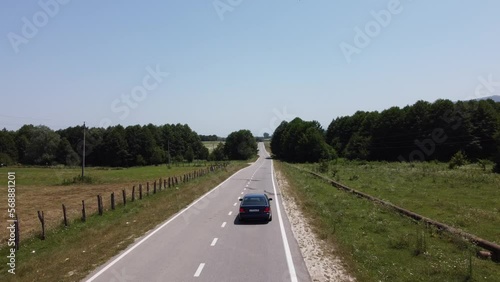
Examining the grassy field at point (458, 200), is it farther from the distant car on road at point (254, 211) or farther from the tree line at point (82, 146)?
the tree line at point (82, 146)

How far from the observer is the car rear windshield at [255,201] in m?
19.7

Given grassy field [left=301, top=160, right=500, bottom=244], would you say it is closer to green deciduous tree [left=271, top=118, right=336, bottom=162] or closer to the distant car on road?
the distant car on road

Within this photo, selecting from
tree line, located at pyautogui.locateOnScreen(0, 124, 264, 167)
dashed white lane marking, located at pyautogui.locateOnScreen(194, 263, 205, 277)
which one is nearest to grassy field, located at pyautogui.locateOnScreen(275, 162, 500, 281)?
dashed white lane marking, located at pyautogui.locateOnScreen(194, 263, 205, 277)

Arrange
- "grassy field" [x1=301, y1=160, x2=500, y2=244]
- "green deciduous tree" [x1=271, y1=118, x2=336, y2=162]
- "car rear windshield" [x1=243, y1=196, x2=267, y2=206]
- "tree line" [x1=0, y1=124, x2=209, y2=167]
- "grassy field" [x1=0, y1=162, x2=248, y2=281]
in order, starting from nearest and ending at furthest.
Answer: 1. "grassy field" [x1=0, y1=162, x2=248, y2=281]
2. "grassy field" [x1=301, y1=160, x2=500, y2=244]
3. "car rear windshield" [x1=243, y1=196, x2=267, y2=206]
4. "green deciduous tree" [x1=271, y1=118, x2=336, y2=162]
5. "tree line" [x1=0, y1=124, x2=209, y2=167]

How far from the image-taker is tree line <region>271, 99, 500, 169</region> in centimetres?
8406

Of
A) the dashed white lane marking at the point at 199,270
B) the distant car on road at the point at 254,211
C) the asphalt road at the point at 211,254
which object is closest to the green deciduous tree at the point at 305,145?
the distant car on road at the point at 254,211

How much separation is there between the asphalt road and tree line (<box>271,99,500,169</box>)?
163 ft

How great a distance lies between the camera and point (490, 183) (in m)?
34.0

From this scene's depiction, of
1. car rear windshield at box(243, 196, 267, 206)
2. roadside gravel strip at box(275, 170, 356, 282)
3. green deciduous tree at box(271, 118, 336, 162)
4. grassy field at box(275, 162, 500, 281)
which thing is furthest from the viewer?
green deciduous tree at box(271, 118, 336, 162)

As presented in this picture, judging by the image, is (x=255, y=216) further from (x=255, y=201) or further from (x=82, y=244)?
(x=82, y=244)

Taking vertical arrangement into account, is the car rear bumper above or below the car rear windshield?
below

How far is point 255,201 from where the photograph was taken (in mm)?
20016

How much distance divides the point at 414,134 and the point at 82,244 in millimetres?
96782

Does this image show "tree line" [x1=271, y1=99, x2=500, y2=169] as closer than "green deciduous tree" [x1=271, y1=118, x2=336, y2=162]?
Yes
